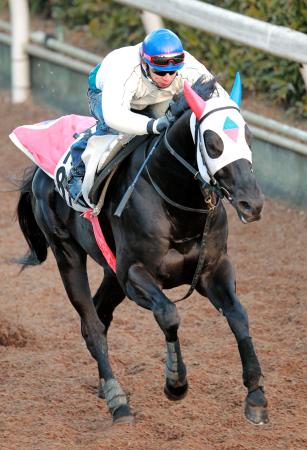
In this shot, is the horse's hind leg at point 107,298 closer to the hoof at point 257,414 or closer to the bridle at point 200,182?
the bridle at point 200,182

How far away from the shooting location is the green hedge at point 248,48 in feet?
29.3

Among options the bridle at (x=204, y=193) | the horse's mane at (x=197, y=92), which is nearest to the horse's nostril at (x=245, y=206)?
the bridle at (x=204, y=193)

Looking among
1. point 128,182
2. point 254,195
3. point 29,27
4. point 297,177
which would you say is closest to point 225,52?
point 297,177

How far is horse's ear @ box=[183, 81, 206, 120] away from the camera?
491 centimetres

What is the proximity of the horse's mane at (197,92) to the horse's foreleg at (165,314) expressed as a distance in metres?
0.79

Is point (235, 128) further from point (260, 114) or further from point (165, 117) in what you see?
point (260, 114)

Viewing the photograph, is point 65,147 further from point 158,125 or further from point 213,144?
point 213,144

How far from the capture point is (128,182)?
5.53m

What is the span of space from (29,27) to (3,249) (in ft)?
11.4

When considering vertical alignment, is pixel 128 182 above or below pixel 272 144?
above

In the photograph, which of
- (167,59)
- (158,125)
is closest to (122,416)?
(158,125)

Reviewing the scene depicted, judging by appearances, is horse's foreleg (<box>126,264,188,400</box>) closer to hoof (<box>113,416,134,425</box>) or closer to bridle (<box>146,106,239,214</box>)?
hoof (<box>113,416,134,425</box>)

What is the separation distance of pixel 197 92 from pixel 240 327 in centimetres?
115

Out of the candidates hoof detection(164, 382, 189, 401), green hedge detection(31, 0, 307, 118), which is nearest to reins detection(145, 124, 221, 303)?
hoof detection(164, 382, 189, 401)
